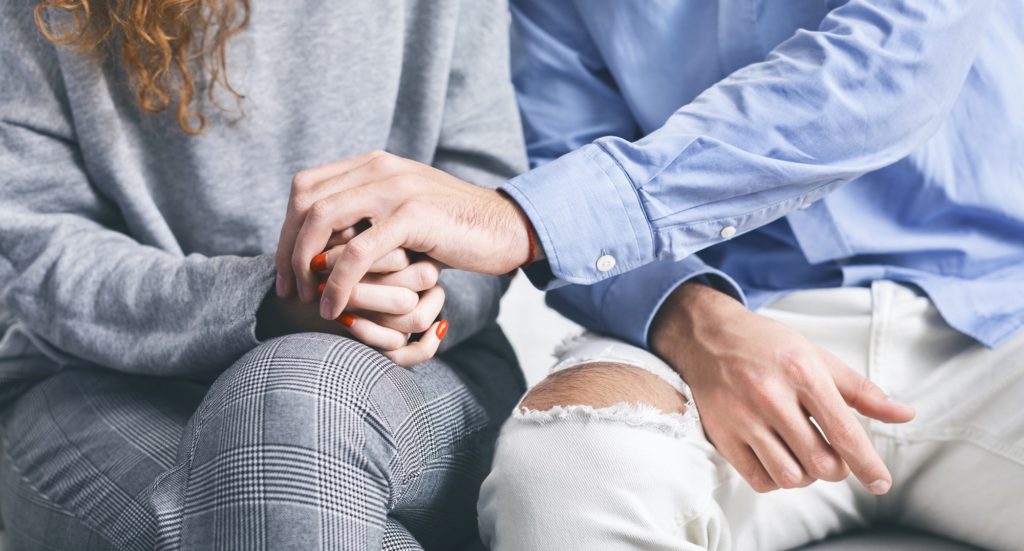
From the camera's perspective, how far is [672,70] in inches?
42.2

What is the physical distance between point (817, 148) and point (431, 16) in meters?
0.46

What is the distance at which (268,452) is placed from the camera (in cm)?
72

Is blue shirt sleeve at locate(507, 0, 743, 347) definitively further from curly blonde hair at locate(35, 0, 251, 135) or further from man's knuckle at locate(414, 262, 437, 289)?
curly blonde hair at locate(35, 0, 251, 135)

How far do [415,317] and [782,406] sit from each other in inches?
13.0

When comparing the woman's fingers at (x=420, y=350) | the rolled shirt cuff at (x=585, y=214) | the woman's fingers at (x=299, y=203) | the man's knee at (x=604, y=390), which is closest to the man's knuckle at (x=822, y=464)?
the man's knee at (x=604, y=390)

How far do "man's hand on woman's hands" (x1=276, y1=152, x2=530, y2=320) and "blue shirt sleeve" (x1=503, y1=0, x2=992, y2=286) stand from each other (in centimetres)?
4

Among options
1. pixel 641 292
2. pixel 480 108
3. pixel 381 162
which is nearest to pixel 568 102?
pixel 480 108

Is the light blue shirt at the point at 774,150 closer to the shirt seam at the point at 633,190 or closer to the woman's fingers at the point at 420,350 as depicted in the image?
the shirt seam at the point at 633,190

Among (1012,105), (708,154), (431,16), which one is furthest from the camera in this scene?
(431,16)

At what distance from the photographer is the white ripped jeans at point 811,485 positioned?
789 millimetres

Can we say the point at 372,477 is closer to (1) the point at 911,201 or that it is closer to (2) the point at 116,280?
(2) the point at 116,280

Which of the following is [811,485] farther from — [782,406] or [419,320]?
[419,320]

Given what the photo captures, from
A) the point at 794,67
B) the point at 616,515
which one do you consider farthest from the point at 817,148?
the point at 616,515

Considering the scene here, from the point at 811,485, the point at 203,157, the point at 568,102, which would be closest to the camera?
the point at 811,485
